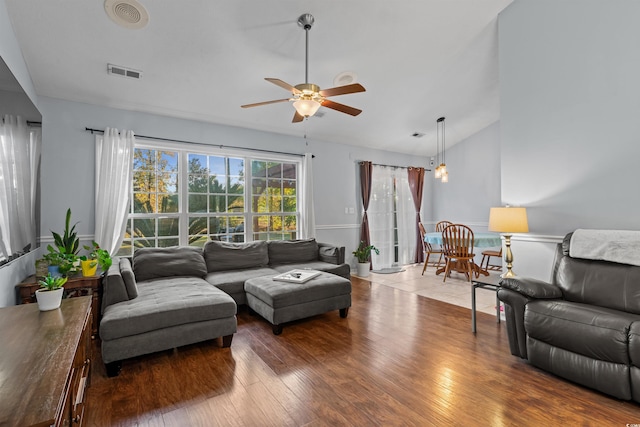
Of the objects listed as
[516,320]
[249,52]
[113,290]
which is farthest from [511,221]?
[113,290]

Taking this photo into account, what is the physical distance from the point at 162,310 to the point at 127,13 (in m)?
2.55

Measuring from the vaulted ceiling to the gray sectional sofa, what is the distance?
A: 1978 millimetres

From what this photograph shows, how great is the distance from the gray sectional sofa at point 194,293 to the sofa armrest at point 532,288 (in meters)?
1.59

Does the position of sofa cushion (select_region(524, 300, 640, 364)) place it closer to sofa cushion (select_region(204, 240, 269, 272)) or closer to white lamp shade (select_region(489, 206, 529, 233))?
white lamp shade (select_region(489, 206, 529, 233))

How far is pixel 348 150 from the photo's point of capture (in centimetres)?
602

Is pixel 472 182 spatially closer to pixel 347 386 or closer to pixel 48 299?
pixel 347 386

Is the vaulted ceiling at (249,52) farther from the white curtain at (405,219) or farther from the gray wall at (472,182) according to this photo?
the white curtain at (405,219)

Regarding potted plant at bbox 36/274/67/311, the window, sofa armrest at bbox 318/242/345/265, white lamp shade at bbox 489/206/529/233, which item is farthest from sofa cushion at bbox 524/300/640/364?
the window

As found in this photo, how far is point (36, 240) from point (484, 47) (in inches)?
215

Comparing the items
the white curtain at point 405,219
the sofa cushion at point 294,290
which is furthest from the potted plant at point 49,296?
the white curtain at point 405,219

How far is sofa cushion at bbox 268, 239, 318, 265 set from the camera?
4.58 m

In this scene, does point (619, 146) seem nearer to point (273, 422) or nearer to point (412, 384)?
point (412, 384)

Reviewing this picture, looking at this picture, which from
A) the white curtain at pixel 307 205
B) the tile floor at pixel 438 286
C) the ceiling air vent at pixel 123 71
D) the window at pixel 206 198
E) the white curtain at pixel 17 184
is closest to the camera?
the white curtain at pixel 17 184

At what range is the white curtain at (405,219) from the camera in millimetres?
6695
